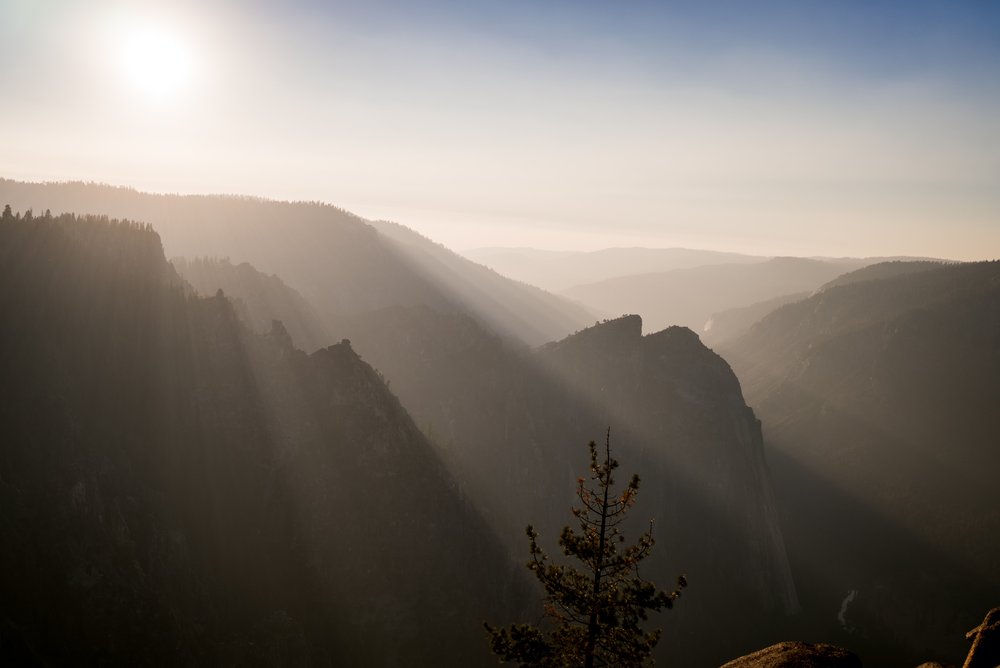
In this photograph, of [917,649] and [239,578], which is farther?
[917,649]

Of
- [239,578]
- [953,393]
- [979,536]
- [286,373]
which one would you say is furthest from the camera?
[953,393]

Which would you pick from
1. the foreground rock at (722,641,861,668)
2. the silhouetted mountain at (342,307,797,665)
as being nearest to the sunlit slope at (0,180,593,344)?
the silhouetted mountain at (342,307,797,665)

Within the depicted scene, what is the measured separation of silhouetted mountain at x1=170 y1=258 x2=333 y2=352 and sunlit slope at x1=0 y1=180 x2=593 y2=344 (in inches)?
844

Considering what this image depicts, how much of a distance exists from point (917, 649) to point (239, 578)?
478 ft

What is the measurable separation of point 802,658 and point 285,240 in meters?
159

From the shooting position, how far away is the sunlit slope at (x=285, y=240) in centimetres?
14625

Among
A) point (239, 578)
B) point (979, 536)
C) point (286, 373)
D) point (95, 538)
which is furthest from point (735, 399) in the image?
point (95, 538)

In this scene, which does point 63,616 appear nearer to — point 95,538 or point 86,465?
point 95,538

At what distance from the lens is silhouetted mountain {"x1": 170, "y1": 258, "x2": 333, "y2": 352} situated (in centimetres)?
9412

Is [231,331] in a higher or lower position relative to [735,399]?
higher

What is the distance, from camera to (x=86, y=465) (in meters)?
44.4

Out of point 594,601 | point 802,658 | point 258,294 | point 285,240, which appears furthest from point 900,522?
point 285,240

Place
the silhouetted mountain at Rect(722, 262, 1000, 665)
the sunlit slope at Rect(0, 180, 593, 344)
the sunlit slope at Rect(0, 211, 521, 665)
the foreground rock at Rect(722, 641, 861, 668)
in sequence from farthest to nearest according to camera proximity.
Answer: the sunlit slope at Rect(0, 180, 593, 344) < the silhouetted mountain at Rect(722, 262, 1000, 665) < the sunlit slope at Rect(0, 211, 521, 665) < the foreground rock at Rect(722, 641, 861, 668)

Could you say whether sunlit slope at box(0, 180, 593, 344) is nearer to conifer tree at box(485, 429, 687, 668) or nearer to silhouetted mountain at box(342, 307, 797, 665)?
silhouetted mountain at box(342, 307, 797, 665)
